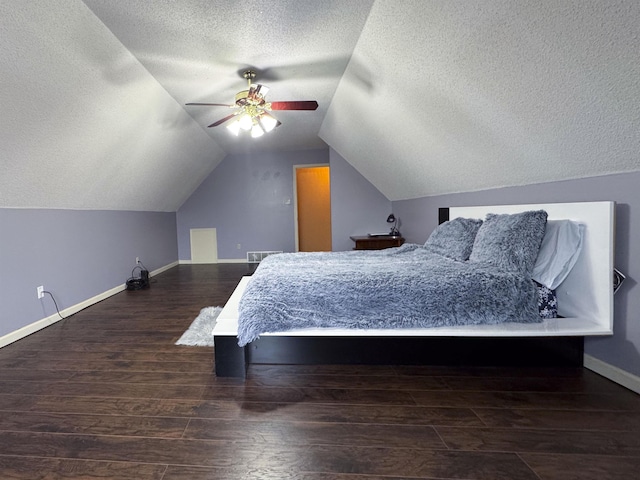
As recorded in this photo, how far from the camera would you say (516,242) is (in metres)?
1.96

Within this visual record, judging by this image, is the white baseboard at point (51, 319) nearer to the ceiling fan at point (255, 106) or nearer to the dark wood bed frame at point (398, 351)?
the dark wood bed frame at point (398, 351)

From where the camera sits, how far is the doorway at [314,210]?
6.77 metres

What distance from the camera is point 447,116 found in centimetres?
237

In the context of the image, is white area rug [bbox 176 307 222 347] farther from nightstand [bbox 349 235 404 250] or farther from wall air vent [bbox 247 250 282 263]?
wall air vent [bbox 247 250 282 263]

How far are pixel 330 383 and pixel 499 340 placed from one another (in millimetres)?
1067

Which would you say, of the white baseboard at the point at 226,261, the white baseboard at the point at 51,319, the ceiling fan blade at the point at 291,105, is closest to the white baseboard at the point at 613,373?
the ceiling fan blade at the point at 291,105

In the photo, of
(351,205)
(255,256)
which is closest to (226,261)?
(255,256)

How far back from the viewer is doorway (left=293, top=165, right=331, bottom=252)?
6.77m

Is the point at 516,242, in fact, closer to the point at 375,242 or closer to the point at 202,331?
the point at 202,331

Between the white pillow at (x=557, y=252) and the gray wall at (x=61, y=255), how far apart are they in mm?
3921

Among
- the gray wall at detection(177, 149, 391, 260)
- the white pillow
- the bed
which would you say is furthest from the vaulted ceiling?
the gray wall at detection(177, 149, 391, 260)

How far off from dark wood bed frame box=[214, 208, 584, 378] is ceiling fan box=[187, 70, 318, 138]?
185 cm

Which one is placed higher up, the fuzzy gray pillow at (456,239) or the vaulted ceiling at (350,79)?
the vaulted ceiling at (350,79)

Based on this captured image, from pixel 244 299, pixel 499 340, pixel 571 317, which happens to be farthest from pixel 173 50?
pixel 571 317
